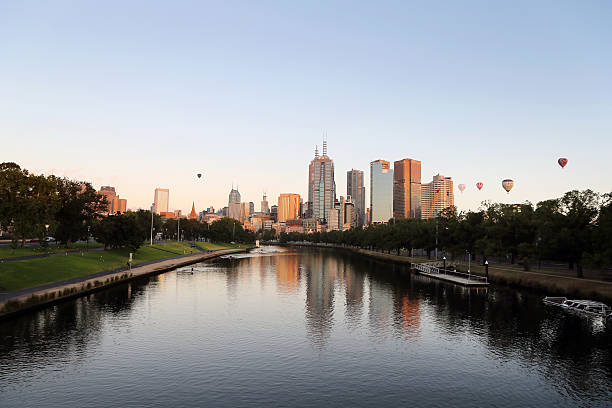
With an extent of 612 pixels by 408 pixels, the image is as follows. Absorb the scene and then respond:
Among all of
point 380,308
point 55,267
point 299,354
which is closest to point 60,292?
point 55,267

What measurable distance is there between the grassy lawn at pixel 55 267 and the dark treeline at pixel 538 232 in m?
89.3

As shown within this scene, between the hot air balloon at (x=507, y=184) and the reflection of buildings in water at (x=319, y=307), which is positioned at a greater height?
the hot air balloon at (x=507, y=184)

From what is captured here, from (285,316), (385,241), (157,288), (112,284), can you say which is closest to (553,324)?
(285,316)

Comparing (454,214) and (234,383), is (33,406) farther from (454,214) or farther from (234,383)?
(454,214)

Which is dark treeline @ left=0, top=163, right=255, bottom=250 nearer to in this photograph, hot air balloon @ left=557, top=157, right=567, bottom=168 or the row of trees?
the row of trees

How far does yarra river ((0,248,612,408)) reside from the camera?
30531 mm

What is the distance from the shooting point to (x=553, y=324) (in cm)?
5425

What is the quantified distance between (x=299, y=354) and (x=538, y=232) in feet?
232

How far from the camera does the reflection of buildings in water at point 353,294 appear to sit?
197ft

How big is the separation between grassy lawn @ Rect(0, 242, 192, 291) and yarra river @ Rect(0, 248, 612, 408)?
26.6 feet

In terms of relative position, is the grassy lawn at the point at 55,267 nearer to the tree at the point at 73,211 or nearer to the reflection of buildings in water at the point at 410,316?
the tree at the point at 73,211

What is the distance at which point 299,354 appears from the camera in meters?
40.3

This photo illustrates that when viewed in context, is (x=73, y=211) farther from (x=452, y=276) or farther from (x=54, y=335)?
(x=452, y=276)

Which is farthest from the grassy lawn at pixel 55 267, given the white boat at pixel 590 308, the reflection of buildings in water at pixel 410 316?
the white boat at pixel 590 308
